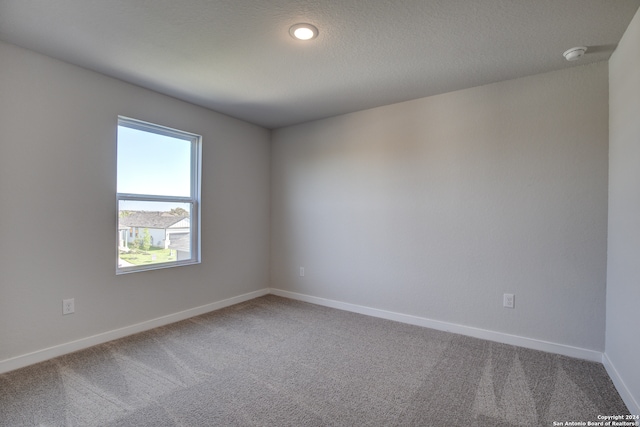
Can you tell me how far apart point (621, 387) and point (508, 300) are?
2.98 feet

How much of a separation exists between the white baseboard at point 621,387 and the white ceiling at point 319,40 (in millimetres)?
2297

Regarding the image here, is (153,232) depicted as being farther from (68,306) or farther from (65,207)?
(68,306)

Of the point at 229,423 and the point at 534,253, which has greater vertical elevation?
the point at 534,253

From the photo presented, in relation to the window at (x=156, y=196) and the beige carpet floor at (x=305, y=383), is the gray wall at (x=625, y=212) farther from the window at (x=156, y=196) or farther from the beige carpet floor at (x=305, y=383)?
the window at (x=156, y=196)

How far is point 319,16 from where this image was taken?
6.26 feet

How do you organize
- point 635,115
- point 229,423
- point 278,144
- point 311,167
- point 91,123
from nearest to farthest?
point 229,423
point 635,115
point 91,123
point 311,167
point 278,144

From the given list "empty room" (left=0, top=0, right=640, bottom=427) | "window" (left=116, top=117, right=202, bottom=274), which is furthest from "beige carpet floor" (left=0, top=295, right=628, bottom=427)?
"window" (left=116, top=117, right=202, bottom=274)

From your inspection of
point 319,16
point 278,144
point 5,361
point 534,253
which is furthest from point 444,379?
point 278,144

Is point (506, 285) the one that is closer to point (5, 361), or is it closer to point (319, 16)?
point (319, 16)

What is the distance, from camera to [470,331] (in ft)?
9.72

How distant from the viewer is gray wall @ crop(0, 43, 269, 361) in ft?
7.41

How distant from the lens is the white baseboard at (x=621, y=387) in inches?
69.6

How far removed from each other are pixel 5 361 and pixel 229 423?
1.85 metres

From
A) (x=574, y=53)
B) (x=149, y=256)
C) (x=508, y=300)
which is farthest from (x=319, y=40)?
(x=508, y=300)
